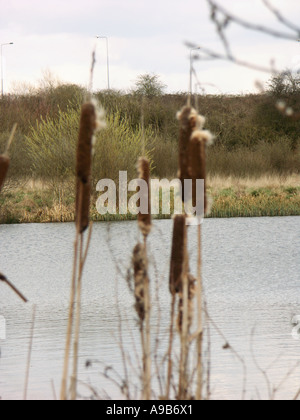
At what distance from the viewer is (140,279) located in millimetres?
2504

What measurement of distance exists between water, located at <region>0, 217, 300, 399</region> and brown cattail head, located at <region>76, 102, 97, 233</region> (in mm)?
399

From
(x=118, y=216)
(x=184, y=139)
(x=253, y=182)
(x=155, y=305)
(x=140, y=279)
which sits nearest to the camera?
(x=184, y=139)

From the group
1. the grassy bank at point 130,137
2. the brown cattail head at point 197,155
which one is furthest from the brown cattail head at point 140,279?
the grassy bank at point 130,137

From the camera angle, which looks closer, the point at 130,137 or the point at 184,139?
the point at 184,139

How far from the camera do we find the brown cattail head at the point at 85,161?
2.15 m

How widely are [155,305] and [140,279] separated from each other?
6.78 metres

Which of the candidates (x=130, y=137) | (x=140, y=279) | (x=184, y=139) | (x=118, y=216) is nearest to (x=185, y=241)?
(x=140, y=279)

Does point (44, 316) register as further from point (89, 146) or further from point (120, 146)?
point (120, 146)

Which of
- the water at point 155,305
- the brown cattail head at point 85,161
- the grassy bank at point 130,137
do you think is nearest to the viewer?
the brown cattail head at point 85,161

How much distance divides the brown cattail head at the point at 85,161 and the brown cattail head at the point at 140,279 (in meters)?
0.37

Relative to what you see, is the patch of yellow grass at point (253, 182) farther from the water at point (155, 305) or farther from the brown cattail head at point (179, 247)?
the brown cattail head at point (179, 247)

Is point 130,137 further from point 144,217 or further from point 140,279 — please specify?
point 140,279

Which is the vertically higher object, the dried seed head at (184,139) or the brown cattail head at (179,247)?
the dried seed head at (184,139)

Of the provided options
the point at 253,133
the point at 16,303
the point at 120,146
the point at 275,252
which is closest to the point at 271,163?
the point at 253,133
